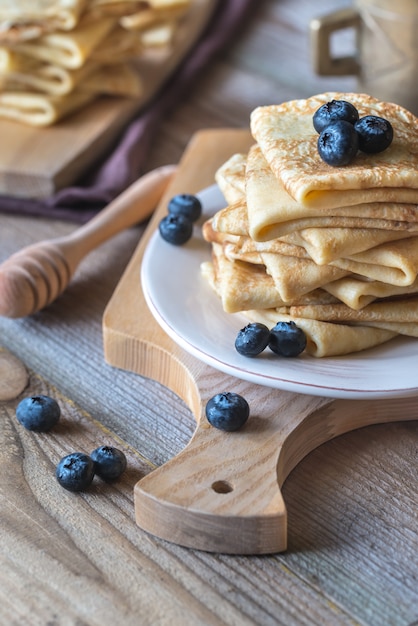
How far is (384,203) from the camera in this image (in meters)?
1.52

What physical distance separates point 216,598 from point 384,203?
0.68 meters

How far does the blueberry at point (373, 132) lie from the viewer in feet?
4.97

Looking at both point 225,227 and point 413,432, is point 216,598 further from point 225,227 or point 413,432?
point 225,227

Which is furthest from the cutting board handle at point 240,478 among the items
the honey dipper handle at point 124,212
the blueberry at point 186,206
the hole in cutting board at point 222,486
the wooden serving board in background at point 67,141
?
the wooden serving board in background at point 67,141

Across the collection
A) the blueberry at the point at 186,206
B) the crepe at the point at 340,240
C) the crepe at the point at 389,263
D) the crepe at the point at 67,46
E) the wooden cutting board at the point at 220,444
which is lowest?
the wooden cutting board at the point at 220,444

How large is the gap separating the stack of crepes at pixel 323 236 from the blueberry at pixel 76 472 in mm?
362

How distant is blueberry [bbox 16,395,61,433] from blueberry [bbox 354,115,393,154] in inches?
27.3

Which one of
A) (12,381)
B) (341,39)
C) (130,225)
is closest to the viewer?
(12,381)

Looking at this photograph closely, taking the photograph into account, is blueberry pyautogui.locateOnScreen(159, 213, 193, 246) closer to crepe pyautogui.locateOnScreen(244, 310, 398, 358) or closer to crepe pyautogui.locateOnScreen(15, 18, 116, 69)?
crepe pyautogui.locateOnScreen(244, 310, 398, 358)

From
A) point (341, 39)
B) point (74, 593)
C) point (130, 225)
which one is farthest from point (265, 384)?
point (341, 39)

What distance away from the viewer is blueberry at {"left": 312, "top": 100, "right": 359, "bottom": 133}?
5.05 ft

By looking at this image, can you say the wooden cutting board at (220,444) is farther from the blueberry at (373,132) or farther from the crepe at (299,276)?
the blueberry at (373,132)

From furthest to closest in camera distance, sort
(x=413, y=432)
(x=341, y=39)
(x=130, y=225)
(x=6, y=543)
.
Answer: (x=341, y=39), (x=130, y=225), (x=413, y=432), (x=6, y=543)

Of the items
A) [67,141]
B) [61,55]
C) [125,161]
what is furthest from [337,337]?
[61,55]
